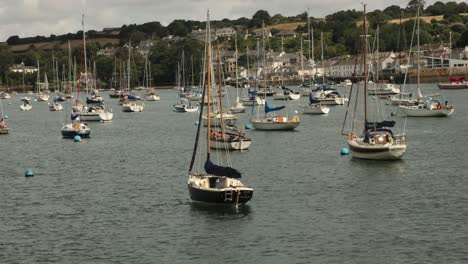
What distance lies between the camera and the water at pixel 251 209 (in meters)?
38.5

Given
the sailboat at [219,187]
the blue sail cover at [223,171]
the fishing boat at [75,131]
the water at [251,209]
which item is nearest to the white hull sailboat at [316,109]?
the fishing boat at [75,131]

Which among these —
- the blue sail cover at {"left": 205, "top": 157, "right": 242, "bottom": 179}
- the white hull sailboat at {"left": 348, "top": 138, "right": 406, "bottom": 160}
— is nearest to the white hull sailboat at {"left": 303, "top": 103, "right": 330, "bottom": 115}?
the white hull sailboat at {"left": 348, "top": 138, "right": 406, "bottom": 160}

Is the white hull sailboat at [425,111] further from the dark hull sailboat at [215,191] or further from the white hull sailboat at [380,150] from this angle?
the dark hull sailboat at [215,191]

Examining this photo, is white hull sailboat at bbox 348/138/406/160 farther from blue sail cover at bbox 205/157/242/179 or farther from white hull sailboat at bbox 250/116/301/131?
white hull sailboat at bbox 250/116/301/131

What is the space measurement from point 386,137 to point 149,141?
109 feet

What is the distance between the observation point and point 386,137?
2525 inches

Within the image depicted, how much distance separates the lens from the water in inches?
1515

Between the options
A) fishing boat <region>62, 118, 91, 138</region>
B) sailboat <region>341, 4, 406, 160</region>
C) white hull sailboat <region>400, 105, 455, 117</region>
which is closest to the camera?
sailboat <region>341, 4, 406, 160</region>

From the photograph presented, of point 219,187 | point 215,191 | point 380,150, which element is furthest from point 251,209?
point 380,150

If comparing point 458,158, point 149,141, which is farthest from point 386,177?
point 149,141

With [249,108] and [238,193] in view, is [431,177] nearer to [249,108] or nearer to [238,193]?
[238,193]

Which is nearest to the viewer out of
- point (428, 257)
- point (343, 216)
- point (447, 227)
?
point (428, 257)

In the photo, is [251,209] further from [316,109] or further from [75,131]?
[316,109]

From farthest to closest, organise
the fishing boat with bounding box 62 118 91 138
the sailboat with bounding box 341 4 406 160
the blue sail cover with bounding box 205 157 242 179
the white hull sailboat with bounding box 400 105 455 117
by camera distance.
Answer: the white hull sailboat with bounding box 400 105 455 117 < the fishing boat with bounding box 62 118 91 138 < the sailboat with bounding box 341 4 406 160 < the blue sail cover with bounding box 205 157 242 179
